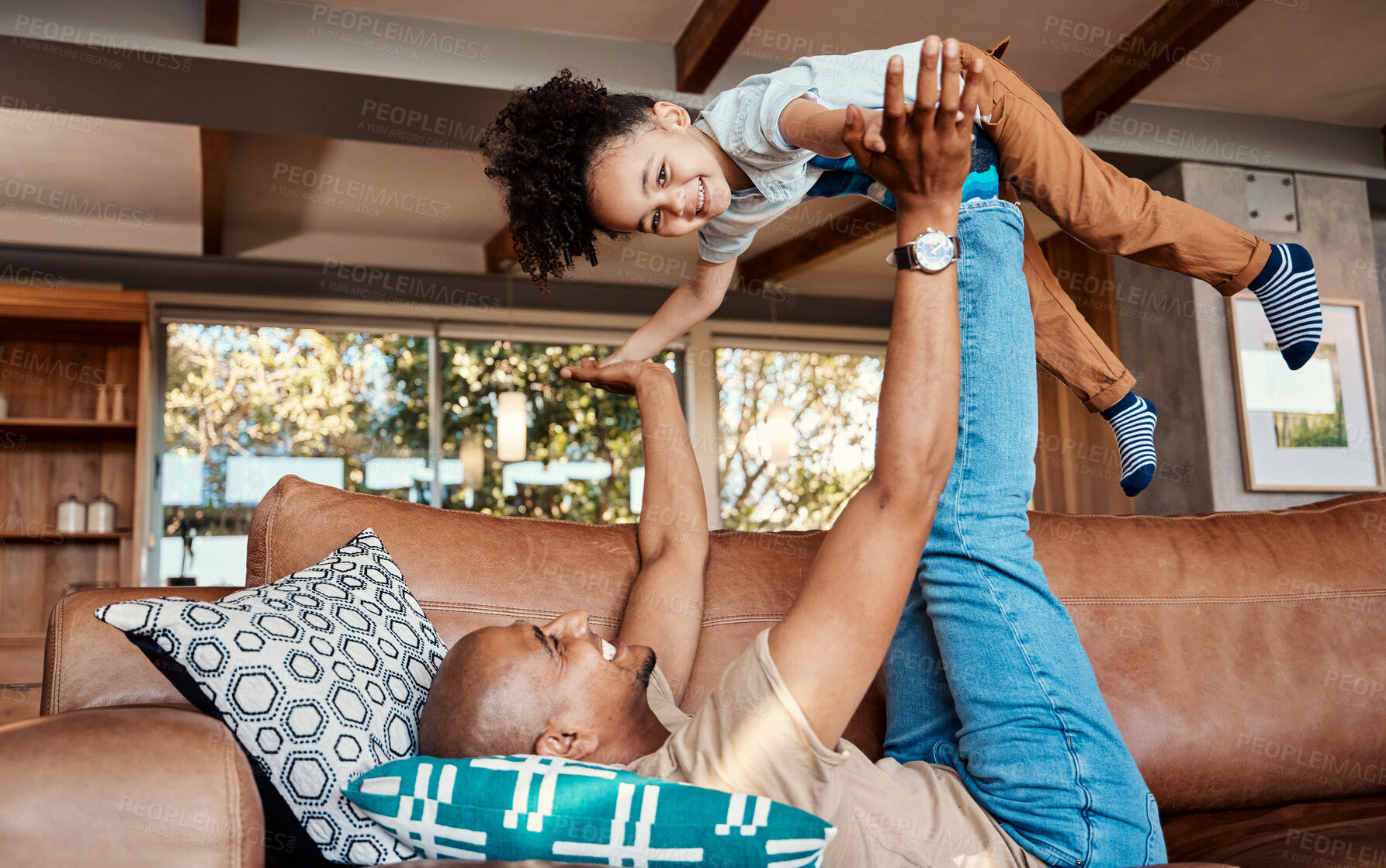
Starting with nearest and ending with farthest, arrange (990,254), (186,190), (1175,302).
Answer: (990,254) → (1175,302) → (186,190)

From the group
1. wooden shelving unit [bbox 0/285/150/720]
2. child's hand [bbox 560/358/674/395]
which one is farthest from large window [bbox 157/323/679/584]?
child's hand [bbox 560/358/674/395]

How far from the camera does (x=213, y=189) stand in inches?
193

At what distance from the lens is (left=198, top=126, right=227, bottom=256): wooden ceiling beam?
4.39 metres

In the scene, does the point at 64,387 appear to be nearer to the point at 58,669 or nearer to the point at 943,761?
the point at 58,669

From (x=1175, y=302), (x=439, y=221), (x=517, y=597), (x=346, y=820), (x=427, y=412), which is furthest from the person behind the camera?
(x=427, y=412)

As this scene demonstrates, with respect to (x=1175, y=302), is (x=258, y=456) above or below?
below

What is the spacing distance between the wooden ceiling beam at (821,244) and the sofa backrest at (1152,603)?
156 inches

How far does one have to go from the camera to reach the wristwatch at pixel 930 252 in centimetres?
98

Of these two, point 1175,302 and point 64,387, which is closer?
point 1175,302

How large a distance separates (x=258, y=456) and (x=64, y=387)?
1.07m

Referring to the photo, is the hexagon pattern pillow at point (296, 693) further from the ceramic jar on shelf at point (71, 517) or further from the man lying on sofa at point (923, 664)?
the ceramic jar on shelf at point (71, 517)

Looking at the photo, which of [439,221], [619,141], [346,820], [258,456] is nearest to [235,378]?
[258,456]

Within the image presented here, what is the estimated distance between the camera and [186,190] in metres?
5.21

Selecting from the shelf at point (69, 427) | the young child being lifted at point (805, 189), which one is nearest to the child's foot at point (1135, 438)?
the young child being lifted at point (805, 189)
